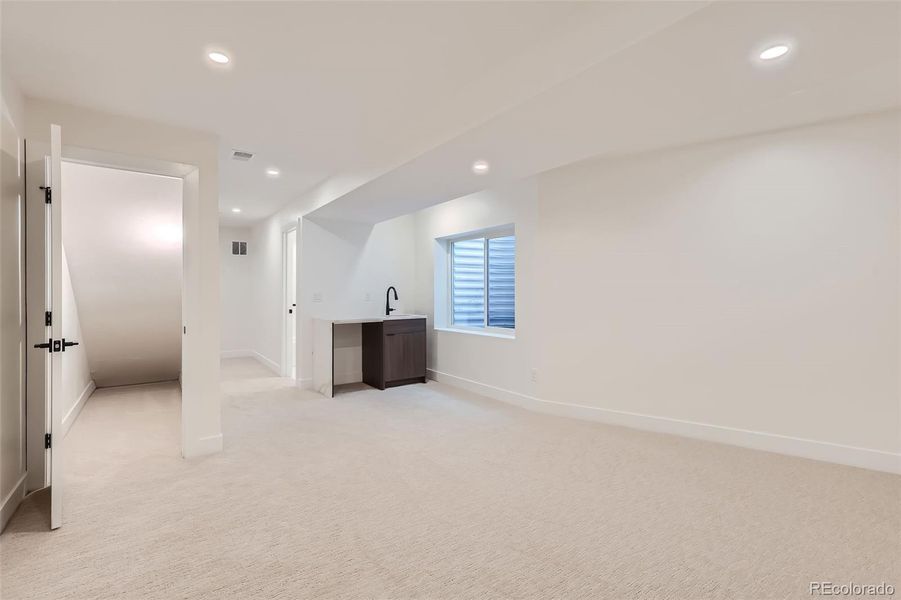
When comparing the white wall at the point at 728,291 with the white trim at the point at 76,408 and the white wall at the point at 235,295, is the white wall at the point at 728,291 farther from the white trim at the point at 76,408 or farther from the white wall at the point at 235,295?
the white wall at the point at 235,295

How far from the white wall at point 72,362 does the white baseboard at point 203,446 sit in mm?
1537

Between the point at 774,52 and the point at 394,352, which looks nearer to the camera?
the point at 774,52

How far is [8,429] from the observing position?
2334mm

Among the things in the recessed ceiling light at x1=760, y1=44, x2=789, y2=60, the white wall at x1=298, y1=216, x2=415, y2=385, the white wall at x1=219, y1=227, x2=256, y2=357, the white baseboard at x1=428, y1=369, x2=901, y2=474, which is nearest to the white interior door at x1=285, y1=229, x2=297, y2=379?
the white wall at x1=298, y1=216, x2=415, y2=385

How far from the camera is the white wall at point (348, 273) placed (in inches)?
214

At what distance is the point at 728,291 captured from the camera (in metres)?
3.42

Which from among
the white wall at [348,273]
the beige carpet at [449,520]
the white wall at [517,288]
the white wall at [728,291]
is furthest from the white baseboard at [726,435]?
the white wall at [348,273]

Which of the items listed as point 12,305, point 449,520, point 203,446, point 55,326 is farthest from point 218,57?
point 449,520

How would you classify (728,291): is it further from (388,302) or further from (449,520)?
(388,302)

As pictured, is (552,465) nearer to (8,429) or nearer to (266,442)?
(266,442)

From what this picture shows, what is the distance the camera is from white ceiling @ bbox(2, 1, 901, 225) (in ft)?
5.80

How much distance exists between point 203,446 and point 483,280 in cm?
355

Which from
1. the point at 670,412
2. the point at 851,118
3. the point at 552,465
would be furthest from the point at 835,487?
the point at 851,118

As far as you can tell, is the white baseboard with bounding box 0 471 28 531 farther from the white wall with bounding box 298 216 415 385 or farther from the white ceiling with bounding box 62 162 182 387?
the white wall with bounding box 298 216 415 385
